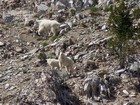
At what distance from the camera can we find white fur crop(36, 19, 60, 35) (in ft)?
76.7

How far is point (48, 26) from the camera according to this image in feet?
77.9

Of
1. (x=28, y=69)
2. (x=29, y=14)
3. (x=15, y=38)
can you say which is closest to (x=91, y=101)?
(x=28, y=69)

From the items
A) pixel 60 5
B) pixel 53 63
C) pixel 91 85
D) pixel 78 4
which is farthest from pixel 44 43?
pixel 91 85

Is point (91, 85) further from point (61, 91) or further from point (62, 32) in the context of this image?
point (62, 32)

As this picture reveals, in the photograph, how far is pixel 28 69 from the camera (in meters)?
→ 19.8

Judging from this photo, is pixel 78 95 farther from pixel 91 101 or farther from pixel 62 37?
pixel 62 37

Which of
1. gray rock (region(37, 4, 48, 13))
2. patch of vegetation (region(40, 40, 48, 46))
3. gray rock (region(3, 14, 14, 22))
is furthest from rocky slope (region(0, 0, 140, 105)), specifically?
gray rock (region(37, 4, 48, 13))

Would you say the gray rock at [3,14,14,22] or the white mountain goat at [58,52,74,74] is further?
the gray rock at [3,14,14,22]

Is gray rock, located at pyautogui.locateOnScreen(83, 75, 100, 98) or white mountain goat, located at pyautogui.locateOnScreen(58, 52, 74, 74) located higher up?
white mountain goat, located at pyautogui.locateOnScreen(58, 52, 74, 74)

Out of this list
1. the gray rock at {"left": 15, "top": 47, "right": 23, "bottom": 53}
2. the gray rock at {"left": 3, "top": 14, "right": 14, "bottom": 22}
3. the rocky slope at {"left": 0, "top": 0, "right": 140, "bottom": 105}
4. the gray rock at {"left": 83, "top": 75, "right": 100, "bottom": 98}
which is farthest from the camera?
the gray rock at {"left": 3, "top": 14, "right": 14, "bottom": 22}

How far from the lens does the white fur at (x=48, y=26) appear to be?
23.4 metres

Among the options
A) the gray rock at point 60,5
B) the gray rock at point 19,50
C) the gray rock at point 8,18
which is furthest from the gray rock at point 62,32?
the gray rock at point 8,18

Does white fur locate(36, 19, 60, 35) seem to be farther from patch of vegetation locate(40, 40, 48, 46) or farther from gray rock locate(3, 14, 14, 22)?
gray rock locate(3, 14, 14, 22)

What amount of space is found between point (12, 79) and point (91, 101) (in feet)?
10.6
